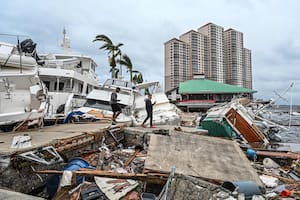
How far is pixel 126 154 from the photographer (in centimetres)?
645

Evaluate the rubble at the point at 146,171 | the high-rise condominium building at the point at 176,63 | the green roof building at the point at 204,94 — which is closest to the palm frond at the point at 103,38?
the rubble at the point at 146,171

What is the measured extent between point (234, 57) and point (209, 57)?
23.2 ft

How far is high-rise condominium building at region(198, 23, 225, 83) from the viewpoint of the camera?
59.5 meters

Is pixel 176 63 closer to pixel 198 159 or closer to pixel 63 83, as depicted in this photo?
pixel 63 83

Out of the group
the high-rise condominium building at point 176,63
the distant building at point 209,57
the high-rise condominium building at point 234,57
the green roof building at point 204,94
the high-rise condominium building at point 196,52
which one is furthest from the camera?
the high-rise condominium building at point 234,57

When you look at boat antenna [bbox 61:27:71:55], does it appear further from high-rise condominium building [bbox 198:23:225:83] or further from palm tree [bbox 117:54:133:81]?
high-rise condominium building [bbox 198:23:225:83]

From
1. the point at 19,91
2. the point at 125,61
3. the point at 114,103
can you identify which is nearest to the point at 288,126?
the point at 125,61

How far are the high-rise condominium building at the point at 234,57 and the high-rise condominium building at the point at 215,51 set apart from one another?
1.55 m

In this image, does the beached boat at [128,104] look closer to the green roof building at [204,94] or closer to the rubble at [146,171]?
the rubble at [146,171]

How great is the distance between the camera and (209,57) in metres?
59.5

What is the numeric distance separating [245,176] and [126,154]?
3.25 meters

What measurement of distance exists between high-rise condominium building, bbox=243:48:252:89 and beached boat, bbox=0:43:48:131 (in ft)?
203

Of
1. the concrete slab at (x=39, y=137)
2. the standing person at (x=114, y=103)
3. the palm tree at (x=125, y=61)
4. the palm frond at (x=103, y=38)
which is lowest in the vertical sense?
the concrete slab at (x=39, y=137)

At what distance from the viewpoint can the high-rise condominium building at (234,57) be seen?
60375 mm
